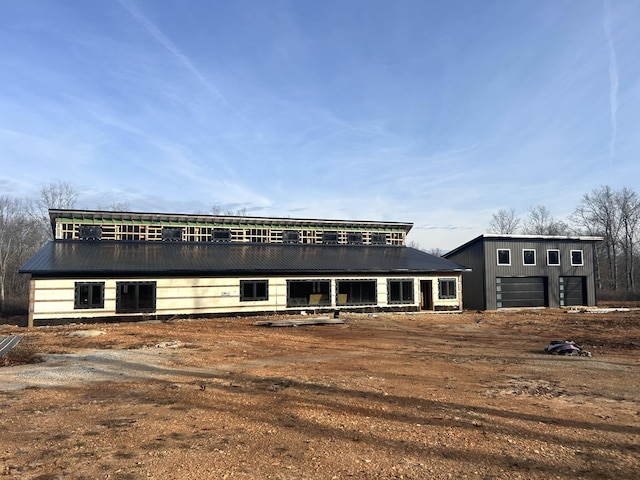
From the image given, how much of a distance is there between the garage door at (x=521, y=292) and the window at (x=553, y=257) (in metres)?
1.38

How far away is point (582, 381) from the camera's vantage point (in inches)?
384

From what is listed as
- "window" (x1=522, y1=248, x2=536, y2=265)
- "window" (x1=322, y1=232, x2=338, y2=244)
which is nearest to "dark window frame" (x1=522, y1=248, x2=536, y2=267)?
"window" (x1=522, y1=248, x2=536, y2=265)

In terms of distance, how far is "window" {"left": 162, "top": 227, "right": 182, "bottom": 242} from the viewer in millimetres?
29188

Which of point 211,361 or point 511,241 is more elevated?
point 511,241

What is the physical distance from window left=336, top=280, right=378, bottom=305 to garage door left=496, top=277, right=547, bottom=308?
11.2 metres

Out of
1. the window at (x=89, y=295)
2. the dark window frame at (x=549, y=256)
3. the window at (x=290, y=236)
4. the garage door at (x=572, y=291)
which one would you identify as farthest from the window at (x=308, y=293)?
the garage door at (x=572, y=291)

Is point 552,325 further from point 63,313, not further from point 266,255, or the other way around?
point 63,313

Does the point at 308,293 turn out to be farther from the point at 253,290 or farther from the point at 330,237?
the point at 330,237

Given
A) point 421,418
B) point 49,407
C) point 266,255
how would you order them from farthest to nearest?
1. point 266,255
2. point 49,407
3. point 421,418

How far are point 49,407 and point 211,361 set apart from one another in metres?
4.94

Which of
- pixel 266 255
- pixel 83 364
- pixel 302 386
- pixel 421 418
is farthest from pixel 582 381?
pixel 266 255

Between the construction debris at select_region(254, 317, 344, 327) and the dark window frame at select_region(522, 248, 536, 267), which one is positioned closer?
the construction debris at select_region(254, 317, 344, 327)

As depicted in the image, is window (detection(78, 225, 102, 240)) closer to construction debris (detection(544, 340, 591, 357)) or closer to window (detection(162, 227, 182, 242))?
window (detection(162, 227, 182, 242))

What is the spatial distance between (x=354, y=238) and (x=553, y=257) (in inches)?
609
